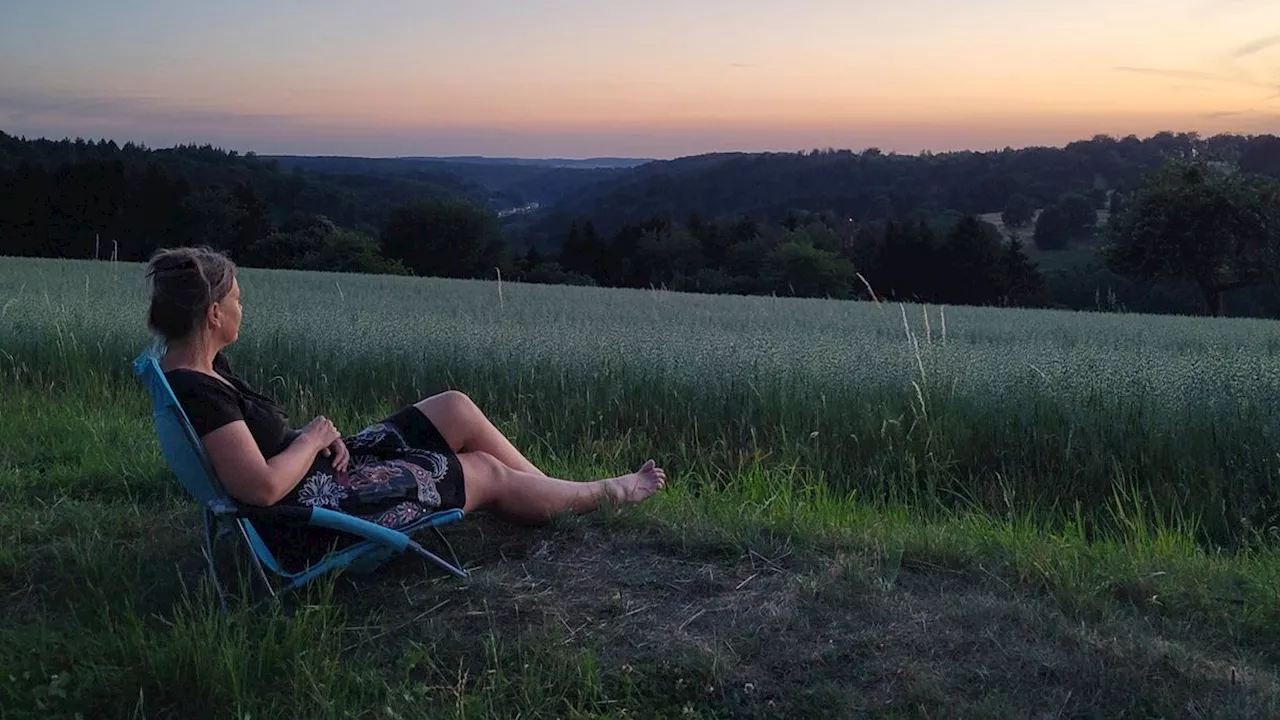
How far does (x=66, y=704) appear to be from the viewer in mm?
2777

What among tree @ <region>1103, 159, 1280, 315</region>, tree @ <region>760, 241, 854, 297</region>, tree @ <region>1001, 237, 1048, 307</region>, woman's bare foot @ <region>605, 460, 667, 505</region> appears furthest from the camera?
A: tree @ <region>760, 241, 854, 297</region>

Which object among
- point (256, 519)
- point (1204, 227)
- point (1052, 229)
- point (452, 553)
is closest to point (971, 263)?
point (1204, 227)

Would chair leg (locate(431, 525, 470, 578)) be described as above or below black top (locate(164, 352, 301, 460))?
below

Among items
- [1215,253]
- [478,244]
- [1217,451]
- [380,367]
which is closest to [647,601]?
[1217,451]

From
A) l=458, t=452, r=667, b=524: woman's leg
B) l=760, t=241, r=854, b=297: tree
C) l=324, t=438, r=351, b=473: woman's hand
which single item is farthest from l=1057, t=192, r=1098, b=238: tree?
l=324, t=438, r=351, b=473: woman's hand

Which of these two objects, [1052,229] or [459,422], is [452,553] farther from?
[1052,229]

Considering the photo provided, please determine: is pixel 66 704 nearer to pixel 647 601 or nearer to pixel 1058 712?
pixel 647 601

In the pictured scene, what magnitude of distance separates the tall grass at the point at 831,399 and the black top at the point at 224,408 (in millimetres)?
2481

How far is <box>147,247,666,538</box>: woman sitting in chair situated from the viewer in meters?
3.21

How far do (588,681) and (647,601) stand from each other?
0.58 metres

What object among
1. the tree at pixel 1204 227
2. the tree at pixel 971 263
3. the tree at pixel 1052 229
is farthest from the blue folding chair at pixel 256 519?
the tree at pixel 1052 229

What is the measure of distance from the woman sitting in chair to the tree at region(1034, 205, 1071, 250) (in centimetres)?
7734

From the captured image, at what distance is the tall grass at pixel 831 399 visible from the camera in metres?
5.05

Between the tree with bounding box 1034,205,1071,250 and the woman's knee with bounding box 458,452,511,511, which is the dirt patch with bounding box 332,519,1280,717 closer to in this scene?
the woman's knee with bounding box 458,452,511,511
